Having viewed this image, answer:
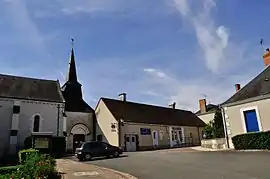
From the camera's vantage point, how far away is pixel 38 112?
29.9 meters

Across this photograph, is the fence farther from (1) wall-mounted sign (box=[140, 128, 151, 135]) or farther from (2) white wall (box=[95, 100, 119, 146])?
(2) white wall (box=[95, 100, 119, 146])

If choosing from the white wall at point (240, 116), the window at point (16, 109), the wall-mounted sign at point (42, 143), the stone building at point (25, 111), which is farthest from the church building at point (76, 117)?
the white wall at point (240, 116)

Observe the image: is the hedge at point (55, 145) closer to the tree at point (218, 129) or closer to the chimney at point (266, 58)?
the tree at point (218, 129)

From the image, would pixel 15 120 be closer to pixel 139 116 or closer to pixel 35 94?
pixel 35 94

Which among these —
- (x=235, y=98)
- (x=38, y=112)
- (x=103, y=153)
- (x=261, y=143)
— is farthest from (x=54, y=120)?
(x=261, y=143)

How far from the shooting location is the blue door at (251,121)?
1881 cm

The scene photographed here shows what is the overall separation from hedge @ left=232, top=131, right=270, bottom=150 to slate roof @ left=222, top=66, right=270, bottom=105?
311 centimetres

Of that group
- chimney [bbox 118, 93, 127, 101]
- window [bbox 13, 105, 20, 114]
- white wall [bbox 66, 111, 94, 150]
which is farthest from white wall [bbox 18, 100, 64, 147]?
chimney [bbox 118, 93, 127, 101]

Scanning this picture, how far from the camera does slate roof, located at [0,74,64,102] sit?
1166 inches

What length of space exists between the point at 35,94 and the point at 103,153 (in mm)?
15151

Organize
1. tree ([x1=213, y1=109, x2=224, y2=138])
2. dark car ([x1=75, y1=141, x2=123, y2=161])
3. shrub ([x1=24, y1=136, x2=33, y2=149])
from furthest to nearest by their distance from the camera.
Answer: shrub ([x1=24, y1=136, x2=33, y2=149])
tree ([x1=213, y1=109, x2=224, y2=138])
dark car ([x1=75, y1=141, x2=123, y2=161])

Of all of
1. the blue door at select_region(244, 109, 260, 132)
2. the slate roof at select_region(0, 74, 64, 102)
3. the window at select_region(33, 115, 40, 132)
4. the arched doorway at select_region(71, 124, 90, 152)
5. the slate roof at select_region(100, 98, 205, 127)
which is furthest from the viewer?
the arched doorway at select_region(71, 124, 90, 152)

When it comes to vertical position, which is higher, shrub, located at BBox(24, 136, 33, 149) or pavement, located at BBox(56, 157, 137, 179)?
shrub, located at BBox(24, 136, 33, 149)

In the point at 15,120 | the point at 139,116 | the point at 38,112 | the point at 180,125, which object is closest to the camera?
the point at 15,120
